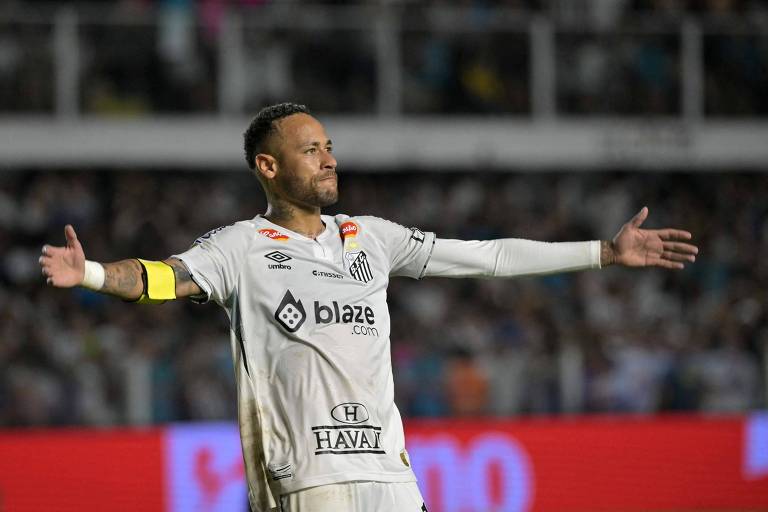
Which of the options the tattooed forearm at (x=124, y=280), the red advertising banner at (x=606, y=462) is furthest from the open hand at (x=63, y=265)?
the red advertising banner at (x=606, y=462)

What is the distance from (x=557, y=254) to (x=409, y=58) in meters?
10.3

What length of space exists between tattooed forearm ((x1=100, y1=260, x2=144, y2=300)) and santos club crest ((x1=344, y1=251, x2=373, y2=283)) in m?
0.82

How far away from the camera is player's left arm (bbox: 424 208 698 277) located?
508cm

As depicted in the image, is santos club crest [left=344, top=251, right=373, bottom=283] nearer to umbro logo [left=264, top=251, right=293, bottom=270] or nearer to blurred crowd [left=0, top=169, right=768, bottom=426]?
umbro logo [left=264, top=251, right=293, bottom=270]

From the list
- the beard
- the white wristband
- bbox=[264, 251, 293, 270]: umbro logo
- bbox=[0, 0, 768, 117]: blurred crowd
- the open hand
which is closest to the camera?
the open hand

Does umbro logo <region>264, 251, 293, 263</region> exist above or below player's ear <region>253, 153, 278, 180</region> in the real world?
below

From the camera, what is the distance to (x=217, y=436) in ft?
37.4

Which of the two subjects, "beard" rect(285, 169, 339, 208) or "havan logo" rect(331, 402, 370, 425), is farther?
"beard" rect(285, 169, 339, 208)

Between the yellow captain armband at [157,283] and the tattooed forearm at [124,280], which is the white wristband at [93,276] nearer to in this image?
the tattooed forearm at [124,280]

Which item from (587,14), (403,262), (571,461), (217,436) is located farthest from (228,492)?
(587,14)

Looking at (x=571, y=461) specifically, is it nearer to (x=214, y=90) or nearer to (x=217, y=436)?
(x=217, y=436)

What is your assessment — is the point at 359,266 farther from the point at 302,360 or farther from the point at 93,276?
the point at 93,276

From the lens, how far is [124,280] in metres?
4.41

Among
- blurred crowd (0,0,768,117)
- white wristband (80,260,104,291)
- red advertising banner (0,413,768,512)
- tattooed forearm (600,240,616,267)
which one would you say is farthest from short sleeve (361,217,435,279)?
blurred crowd (0,0,768,117)
